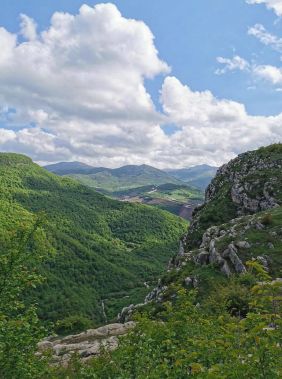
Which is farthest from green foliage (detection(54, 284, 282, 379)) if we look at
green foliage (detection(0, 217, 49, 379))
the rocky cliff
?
the rocky cliff

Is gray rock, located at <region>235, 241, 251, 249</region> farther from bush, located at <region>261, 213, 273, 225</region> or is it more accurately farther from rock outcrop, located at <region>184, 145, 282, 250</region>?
rock outcrop, located at <region>184, 145, 282, 250</region>

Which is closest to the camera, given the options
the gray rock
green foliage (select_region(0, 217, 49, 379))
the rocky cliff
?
green foliage (select_region(0, 217, 49, 379))

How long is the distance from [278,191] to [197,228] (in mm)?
16498

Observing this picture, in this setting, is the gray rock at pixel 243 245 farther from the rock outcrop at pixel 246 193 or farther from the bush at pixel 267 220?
the rock outcrop at pixel 246 193

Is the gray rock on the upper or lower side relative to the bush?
lower

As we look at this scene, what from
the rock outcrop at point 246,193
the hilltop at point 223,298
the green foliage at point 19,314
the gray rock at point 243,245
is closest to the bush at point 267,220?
the hilltop at point 223,298

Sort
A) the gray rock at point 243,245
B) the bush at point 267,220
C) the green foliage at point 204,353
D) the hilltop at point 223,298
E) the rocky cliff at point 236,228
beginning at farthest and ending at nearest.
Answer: the bush at point 267,220, the gray rock at point 243,245, the rocky cliff at point 236,228, the hilltop at point 223,298, the green foliage at point 204,353

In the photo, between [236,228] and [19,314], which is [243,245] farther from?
[19,314]

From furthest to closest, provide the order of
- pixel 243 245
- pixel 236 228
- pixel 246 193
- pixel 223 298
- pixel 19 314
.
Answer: pixel 246 193, pixel 236 228, pixel 243 245, pixel 223 298, pixel 19 314

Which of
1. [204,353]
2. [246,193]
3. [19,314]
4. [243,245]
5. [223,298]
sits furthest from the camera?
[246,193]

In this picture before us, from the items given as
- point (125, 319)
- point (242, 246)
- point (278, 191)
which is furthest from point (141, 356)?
point (278, 191)

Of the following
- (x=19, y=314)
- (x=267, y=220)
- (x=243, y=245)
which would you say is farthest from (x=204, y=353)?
(x=267, y=220)

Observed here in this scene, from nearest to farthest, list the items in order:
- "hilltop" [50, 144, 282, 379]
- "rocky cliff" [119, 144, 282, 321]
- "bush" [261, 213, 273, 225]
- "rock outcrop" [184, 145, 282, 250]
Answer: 1. "hilltop" [50, 144, 282, 379]
2. "rocky cliff" [119, 144, 282, 321]
3. "bush" [261, 213, 273, 225]
4. "rock outcrop" [184, 145, 282, 250]

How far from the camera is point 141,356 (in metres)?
14.9
